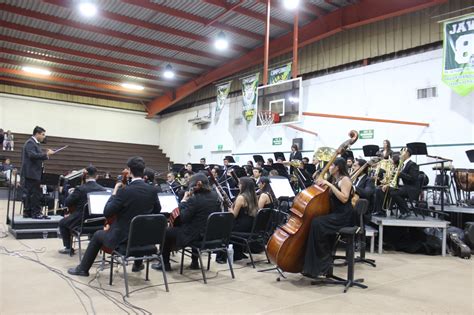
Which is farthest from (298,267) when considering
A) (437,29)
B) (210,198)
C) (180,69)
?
(180,69)

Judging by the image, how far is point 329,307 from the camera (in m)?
3.88

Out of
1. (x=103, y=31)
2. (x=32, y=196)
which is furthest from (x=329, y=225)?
(x=103, y=31)

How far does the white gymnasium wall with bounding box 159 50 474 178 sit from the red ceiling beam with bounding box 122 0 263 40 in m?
2.67

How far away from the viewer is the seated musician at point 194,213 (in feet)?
16.0

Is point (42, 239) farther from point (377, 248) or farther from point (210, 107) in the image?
point (210, 107)

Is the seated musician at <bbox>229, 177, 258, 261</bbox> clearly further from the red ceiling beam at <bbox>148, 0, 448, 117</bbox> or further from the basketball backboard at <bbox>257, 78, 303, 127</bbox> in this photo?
the red ceiling beam at <bbox>148, 0, 448, 117</bbox>

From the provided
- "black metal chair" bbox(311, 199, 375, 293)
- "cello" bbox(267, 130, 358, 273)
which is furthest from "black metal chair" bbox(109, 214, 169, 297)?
"black metal chair" bbox(311, 199, 375, 293)

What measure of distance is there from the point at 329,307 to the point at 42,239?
17.7 feet

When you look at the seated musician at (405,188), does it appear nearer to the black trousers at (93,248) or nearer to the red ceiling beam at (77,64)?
the black trousers at (93,248)

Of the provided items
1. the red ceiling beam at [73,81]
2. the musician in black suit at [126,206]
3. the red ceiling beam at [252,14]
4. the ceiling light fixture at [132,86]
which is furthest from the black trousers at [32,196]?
the ceiling light fixture at [132,86]

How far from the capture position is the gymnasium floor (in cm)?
371

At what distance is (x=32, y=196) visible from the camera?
7305 mm

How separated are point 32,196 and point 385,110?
30.2 ft

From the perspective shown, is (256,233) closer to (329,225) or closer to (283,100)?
(329,225)
